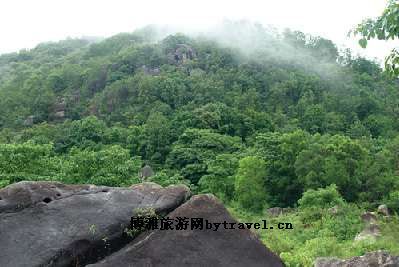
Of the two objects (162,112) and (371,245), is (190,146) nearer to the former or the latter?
(162,112)

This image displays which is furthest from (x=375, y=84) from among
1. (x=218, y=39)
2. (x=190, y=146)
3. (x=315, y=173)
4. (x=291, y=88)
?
(x=315, y=173)

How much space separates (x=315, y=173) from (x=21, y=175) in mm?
18038

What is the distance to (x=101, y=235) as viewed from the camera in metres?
7.36

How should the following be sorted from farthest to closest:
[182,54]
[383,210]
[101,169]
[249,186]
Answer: [182,54]
[249,186]
[383,210]
[101,169]

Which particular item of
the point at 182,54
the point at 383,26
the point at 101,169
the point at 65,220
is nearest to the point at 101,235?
the point at 65,220

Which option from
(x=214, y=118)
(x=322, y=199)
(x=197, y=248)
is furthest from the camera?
(x=214, y=118)

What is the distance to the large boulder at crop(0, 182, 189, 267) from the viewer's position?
696cm

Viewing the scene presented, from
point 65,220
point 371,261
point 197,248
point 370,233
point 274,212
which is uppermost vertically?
point 65,220

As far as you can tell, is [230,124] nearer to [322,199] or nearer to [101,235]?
[322,199]

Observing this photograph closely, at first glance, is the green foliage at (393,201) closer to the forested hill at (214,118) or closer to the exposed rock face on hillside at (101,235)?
the forested hill at (214,118)

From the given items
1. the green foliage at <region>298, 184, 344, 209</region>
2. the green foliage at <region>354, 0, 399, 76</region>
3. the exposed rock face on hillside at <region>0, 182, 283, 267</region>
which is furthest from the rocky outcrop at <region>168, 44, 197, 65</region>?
the green foliage at <region>354, 0, 399, 76</region>

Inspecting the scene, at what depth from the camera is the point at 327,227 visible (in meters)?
21.3

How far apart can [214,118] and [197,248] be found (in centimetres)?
4643

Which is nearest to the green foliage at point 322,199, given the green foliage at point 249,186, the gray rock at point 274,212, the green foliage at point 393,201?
the gray rock at point 274,212
